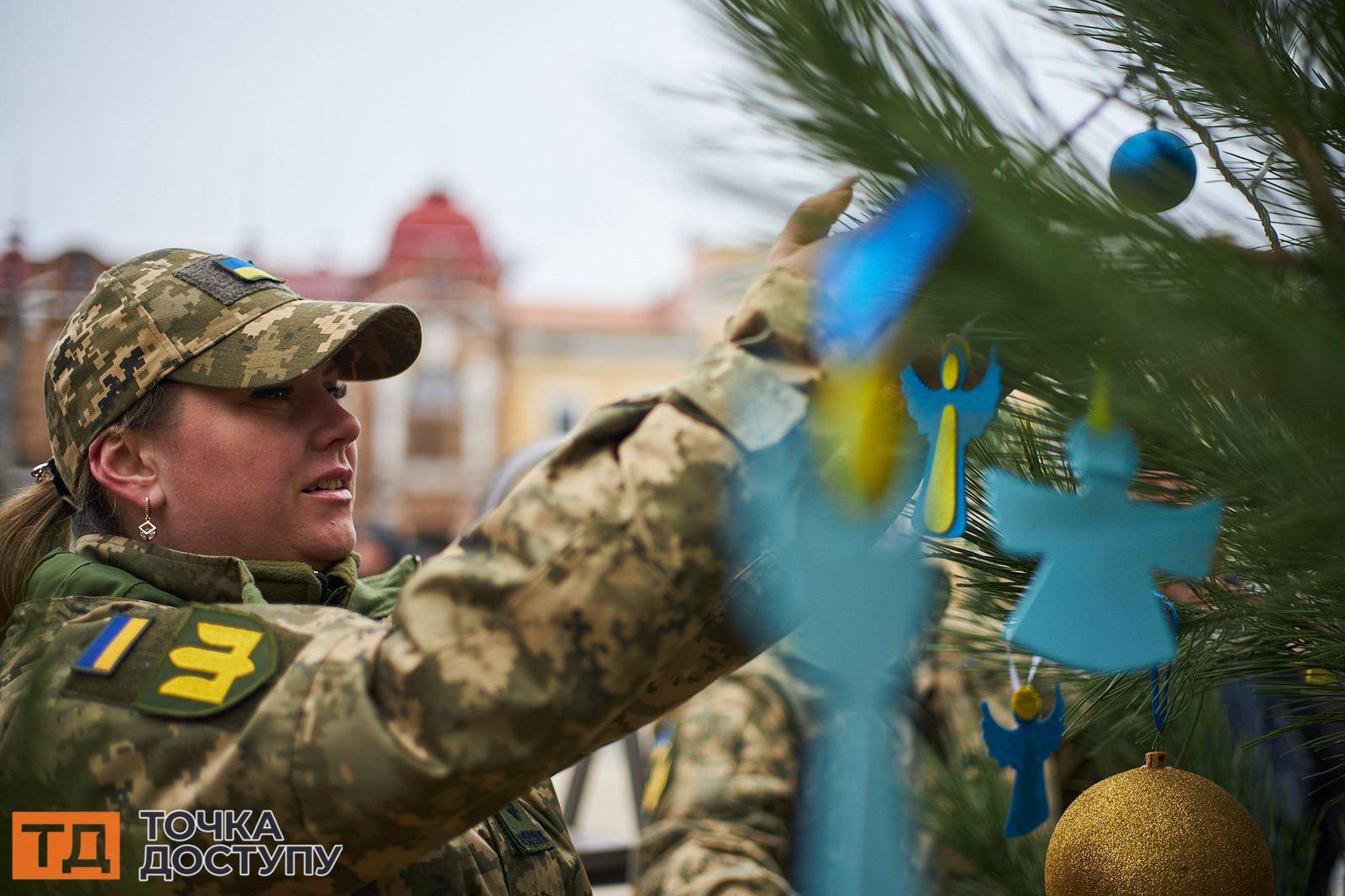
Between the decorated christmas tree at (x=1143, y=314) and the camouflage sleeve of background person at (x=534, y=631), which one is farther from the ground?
the decorated christmas tree at (x=1143, y=314)

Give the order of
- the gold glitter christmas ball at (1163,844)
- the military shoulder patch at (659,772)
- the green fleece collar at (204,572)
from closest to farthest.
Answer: the gold glitter christmas ball at (1163,844), the green fleece collar at (204,572), the military shoulder patch at (659,772)

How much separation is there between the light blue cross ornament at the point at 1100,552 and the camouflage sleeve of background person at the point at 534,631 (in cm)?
19

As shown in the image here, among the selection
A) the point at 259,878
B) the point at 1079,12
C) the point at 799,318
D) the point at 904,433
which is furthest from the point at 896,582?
the point at 259,878

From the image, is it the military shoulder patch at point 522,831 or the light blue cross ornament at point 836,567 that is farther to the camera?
the military shoulder patch at point 522,831

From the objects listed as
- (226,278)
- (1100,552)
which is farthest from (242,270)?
(1100,552)

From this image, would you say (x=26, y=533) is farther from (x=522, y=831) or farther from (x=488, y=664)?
(x=488, y=664)

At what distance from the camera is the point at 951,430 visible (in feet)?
2.62

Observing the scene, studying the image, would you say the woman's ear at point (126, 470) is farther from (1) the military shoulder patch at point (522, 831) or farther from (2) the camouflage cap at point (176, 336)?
(1) the military shoulder patch at point (522, 831)

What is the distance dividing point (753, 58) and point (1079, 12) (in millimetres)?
326

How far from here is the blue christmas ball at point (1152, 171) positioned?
688mm

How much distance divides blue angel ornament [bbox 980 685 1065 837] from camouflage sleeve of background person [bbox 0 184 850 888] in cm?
32

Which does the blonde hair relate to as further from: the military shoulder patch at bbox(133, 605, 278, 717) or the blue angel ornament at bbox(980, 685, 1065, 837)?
the blue angel ornament at bbox(980, 685, 1065, 837)

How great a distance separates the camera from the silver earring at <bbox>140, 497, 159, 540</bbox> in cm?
130

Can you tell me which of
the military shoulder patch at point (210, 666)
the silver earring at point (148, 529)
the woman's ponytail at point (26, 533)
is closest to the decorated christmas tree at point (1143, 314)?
the military shoulder patch at point (210, 666)
